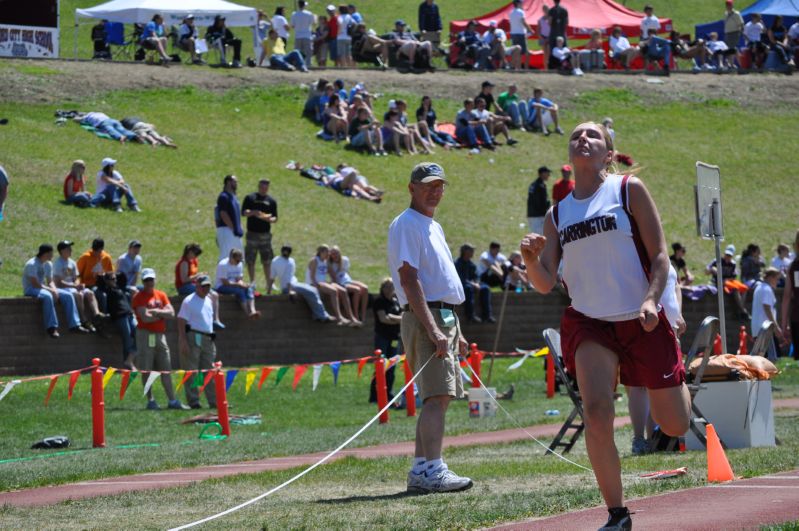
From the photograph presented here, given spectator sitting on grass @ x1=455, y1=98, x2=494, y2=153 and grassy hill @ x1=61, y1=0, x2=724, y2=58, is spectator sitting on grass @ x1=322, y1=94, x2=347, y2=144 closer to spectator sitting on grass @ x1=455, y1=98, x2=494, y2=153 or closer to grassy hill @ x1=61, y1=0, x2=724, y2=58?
spectator sitting on grass @ x1=455, y1=98, x2=494, y2=153

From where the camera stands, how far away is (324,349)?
23.6 metres

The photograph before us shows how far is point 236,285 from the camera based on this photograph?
890 inches

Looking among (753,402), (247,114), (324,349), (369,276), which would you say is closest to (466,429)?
(753,402)

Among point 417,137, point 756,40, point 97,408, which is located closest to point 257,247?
point 97,408

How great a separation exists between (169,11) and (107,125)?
6.25m

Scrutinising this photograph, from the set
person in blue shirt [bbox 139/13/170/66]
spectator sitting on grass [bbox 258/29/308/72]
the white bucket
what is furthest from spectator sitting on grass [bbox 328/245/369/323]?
spectator sitting on grass [bbox 258/29/308/72]

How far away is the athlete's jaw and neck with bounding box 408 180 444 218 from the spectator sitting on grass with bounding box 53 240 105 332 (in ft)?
42.1

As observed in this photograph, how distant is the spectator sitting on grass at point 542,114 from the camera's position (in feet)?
125

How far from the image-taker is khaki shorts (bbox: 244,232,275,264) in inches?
968

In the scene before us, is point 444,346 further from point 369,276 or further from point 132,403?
point 369,276

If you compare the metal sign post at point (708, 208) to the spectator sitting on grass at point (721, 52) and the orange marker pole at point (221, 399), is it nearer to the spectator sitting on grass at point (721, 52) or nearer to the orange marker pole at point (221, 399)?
the orange marker pole at point (221, 399)

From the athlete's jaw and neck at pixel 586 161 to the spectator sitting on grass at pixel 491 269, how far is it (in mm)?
19096

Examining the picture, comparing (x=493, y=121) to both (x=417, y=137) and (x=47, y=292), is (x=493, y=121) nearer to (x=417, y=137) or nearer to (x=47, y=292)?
(x=417, y=137)

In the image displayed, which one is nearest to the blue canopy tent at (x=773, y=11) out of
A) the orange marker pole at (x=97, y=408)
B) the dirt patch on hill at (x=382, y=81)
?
the dirt patch on hill at (x=382, y=81)
